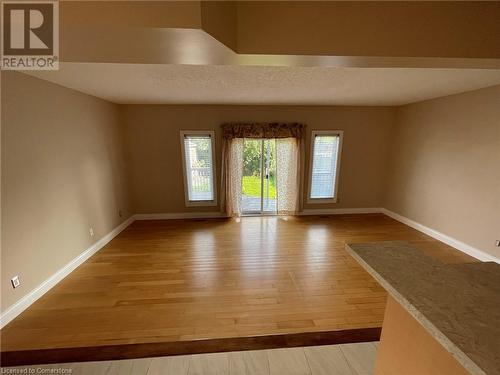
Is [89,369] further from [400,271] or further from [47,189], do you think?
[400,271]

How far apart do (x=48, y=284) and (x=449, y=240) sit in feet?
18.2

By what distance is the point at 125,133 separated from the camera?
14.8 ft

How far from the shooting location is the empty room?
1053 mm

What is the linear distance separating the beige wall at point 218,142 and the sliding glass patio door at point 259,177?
56 cm

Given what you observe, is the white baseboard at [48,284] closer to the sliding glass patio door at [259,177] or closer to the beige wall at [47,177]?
the beige wall at [47,177]

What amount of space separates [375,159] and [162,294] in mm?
4939

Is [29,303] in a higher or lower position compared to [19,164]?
lower

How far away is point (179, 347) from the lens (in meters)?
1.80

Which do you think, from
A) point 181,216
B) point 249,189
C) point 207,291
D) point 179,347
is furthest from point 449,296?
point 181,216

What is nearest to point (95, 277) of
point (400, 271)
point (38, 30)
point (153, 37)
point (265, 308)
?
point (265, 308)

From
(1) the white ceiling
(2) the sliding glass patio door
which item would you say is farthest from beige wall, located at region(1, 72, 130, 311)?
(2) the sliding glass patio door

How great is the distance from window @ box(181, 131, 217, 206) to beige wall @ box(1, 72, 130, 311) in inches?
56.4

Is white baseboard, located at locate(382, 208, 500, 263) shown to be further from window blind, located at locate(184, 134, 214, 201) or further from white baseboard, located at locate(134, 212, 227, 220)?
window blind, located at locate(184, 134, 214, 201)

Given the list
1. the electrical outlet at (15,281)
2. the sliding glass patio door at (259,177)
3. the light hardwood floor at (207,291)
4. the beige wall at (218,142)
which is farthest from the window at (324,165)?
the electrical outlet at (15,281)
